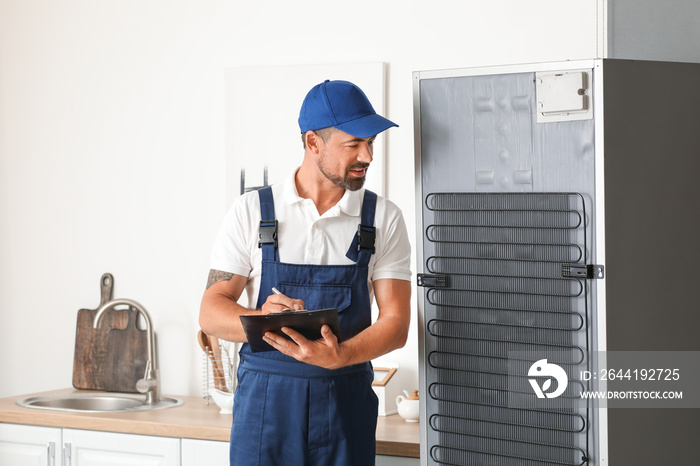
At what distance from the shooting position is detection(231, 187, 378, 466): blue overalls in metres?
1.97

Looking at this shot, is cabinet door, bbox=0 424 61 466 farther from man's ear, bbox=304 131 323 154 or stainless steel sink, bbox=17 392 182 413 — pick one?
man's ear, bbox=304 131 323 154

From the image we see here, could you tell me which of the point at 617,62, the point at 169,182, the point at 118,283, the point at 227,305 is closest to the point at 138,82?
the point at 169,182

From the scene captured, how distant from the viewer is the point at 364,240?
2.04m

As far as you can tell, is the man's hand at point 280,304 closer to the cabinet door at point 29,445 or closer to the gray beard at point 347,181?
the gray beard at point 347,181

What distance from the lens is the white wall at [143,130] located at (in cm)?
287

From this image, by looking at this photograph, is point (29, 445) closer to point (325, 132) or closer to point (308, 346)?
point (308, 346)

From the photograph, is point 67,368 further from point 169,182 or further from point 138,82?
point 138,82

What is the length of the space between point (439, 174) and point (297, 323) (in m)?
0.57

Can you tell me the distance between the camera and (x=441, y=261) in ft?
6.86

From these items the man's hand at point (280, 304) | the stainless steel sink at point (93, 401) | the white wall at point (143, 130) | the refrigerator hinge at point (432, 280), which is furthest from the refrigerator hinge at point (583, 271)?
the stainless steel sink at point (93, 401)

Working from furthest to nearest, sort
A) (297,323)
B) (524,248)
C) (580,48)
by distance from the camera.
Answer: (580,48)
(524,248)
(297,323)

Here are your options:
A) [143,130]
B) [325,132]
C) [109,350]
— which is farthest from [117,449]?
[325,132]

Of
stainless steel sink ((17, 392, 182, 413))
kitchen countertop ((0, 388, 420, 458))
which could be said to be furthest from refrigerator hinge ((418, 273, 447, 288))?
stainless steel sink ((17, 392, 182, 413))

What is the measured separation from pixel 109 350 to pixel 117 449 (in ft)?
2.04
